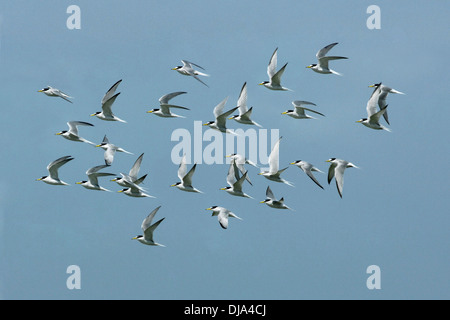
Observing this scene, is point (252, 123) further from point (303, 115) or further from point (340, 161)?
point (340, 161)

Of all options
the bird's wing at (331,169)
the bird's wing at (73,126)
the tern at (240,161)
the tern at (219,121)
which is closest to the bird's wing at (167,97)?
the tern at (219,121)

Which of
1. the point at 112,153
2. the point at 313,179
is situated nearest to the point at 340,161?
the point at 313,179

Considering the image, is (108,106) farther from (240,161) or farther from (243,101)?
(240,161)

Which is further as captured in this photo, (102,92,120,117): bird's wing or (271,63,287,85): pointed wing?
(271,63,287,85): pointed wing

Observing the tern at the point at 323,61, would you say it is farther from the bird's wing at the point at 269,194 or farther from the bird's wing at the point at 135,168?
the bird's wing at the point at 135,168

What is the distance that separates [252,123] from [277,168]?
93.8 inches

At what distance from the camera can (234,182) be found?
27625mm

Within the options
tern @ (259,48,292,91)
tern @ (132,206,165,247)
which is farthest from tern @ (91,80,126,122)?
tern @ (259,48,292,91)

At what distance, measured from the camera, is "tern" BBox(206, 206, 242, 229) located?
84.7 ft

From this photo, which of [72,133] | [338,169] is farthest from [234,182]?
[72,133]

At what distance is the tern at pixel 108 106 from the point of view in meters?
26.7

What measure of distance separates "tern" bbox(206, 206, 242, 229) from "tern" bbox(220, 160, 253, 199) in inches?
27.8

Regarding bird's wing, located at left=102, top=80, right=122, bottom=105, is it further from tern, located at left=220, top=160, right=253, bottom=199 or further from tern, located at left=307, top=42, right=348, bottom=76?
tern, located at left=307, top=42, right=348, bottom=76

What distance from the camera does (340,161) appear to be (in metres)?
25.6
